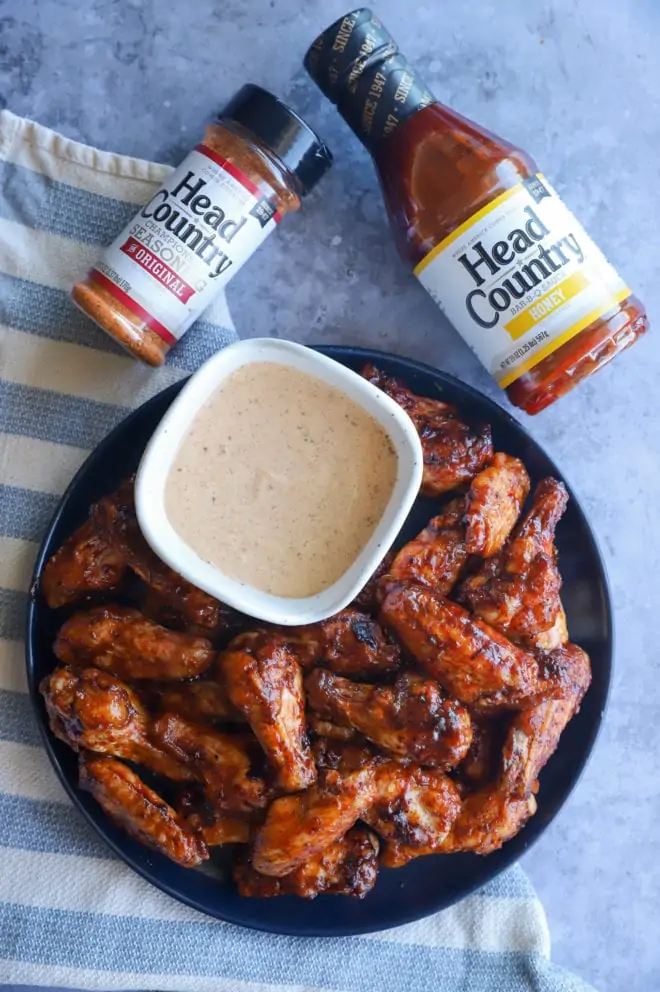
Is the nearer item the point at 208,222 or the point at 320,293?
the point at 208,222

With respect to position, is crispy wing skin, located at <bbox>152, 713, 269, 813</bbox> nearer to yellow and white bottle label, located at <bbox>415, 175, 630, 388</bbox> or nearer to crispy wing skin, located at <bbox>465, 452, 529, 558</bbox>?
crispy wing skin, located at <bbox>465, 452, 529, 558</bbox>

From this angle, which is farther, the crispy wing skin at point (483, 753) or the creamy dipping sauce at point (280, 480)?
the crispy wing skin at point (483, 753)

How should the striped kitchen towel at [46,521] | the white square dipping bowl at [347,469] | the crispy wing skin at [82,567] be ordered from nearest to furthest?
the white square dipping bowl at [347,469]
the crispy wing skin at [82,567]
the striped kitchen towel at [46,521]

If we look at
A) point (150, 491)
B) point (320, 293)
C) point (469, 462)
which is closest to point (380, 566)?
point (469, 462)

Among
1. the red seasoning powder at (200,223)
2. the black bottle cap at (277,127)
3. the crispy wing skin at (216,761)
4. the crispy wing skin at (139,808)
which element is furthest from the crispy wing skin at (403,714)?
the black bottle cap at (277,127)

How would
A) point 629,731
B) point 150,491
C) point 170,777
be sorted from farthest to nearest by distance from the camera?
1. point 629,731
2. point 170,777
3. point 150,491

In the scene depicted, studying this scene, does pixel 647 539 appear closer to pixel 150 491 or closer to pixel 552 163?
pixel 552 163

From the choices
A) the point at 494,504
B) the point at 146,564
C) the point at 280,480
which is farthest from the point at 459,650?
the point at 146,564

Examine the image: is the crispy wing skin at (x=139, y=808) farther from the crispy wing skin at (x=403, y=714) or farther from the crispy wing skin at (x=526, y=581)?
the crispy wing skin at (x=526, y=581)
